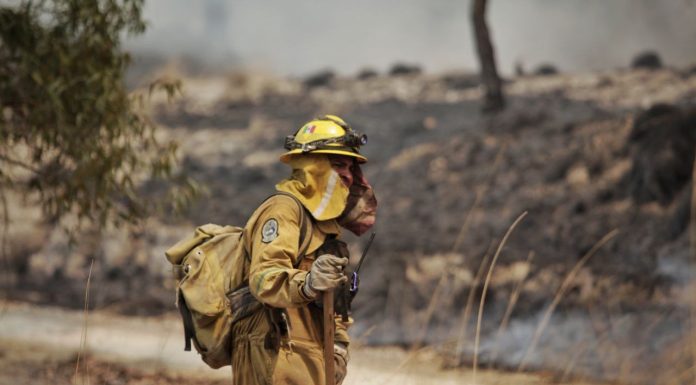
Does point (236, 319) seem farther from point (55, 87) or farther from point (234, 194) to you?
point (234, 194)

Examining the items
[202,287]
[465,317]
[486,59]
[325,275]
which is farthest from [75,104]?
[486,59]

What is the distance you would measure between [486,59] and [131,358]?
9556 mm

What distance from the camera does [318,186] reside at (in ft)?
13.6

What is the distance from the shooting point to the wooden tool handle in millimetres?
3844

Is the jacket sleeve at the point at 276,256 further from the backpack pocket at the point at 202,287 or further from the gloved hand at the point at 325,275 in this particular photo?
the backpack pocket at the point at 202,287

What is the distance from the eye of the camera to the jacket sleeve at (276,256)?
373cm

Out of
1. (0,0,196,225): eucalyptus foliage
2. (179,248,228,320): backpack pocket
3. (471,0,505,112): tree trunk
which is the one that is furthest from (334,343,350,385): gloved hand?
(471,0,505,112): tree trunk

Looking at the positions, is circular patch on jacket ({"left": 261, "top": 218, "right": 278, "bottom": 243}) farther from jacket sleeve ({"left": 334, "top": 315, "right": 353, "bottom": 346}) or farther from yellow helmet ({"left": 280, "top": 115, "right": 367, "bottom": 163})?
jacket sleeve ({"left": 334, "top": 315, "right": 353, "bottom": 346})

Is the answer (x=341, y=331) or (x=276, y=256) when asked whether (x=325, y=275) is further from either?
(x=341, y=331)

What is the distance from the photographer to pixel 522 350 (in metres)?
11.0

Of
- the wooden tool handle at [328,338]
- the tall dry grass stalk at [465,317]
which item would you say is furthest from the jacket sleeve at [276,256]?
the tall dry grass stalk at [465,317]

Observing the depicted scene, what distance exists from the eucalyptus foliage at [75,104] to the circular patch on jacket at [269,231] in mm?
5140

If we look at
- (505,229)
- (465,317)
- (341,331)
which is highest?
(341,331)

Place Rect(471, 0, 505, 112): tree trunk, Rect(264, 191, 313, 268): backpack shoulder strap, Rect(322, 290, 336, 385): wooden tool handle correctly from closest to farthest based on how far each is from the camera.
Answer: Rect(322, 290, 336, 385): wooden tool handle → Rect(264, 191, 313, 268): backpack shoulder strap → Rect(471, 0, 505, 112): tree trunk
